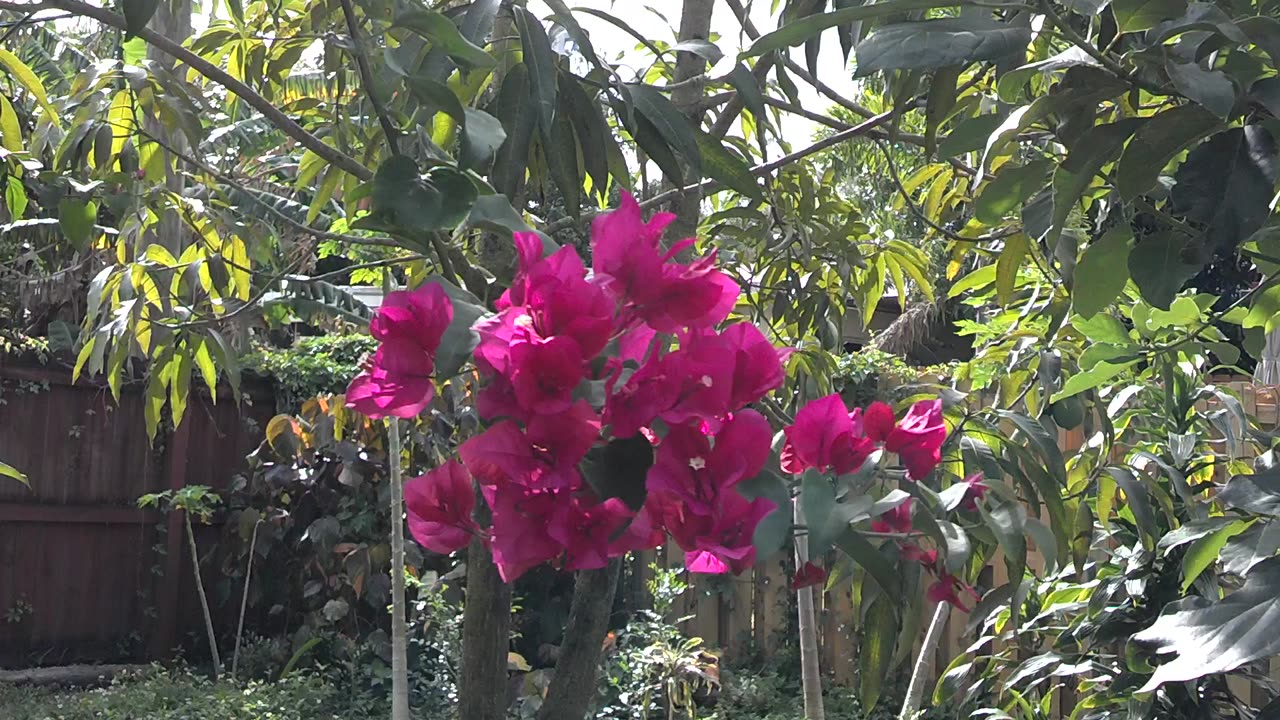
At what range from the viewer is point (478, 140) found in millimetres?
699

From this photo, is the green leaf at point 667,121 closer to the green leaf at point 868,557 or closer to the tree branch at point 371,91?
the tree branch at point 371,91

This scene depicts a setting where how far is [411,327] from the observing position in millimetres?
572

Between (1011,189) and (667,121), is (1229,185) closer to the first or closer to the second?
(1011,189)

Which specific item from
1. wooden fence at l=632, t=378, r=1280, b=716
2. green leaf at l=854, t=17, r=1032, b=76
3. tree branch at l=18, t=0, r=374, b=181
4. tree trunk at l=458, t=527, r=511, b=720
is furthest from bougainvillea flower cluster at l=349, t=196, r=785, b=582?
wooden fence at l=632, t=378, r=1280, b=716

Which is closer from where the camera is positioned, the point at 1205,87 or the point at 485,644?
the point at 1205,87

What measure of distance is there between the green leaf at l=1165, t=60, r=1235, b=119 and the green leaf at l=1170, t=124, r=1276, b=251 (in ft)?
0.23

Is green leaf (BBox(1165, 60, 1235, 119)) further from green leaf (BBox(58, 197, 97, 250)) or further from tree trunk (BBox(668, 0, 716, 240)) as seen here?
green leaf (BBox(58, 197, 97, 250))

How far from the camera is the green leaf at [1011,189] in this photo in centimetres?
79

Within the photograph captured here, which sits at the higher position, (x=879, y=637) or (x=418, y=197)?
(x=418, y=197)

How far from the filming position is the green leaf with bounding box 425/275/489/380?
52 cm

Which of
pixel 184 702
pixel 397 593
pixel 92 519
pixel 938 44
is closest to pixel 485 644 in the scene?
pixel 938 44

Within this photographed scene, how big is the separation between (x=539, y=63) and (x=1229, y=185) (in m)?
0.43

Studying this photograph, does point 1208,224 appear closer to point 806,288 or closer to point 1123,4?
point 1123,4

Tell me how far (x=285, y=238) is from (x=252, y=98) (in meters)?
5.56
